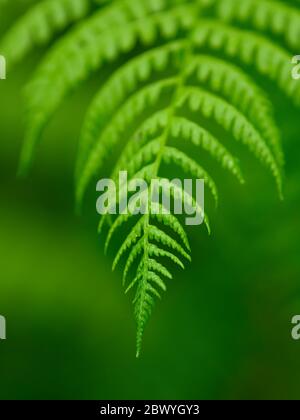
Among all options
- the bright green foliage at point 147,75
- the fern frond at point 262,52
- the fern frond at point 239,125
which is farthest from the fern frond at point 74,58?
the fern frond at point 239,125

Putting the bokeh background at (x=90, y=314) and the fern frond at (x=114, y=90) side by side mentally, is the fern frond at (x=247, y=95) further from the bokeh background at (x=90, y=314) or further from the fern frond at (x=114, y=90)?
the bokeh background at (x=90, y=314)

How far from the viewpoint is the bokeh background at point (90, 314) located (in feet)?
9.70

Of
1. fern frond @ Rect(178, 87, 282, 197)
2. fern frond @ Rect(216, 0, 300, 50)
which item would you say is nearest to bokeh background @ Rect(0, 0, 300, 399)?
fern frond @ Rect(216, 0, 300, 50)

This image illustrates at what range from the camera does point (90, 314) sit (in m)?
3.09

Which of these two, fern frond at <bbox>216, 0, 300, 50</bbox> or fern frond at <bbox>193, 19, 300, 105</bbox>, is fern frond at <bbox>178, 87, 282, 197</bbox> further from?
fern frond at <bbox>216, 0, 300, 50</bbox>

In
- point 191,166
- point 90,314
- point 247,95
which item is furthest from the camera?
point 90,314

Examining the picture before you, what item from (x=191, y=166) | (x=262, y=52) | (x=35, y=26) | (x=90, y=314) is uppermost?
(x=90, y=314)

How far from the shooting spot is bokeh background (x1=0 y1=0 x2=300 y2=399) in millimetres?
2957

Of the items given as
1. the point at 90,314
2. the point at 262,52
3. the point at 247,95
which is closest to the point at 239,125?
the point at 247,95

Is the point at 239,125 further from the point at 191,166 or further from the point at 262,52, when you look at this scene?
the point at 262,52

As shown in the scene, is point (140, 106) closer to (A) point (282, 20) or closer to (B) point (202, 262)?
(A) point (282, 20)

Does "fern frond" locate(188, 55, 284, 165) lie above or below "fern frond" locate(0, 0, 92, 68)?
below

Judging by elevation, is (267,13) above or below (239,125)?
above

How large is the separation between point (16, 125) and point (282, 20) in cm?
191
